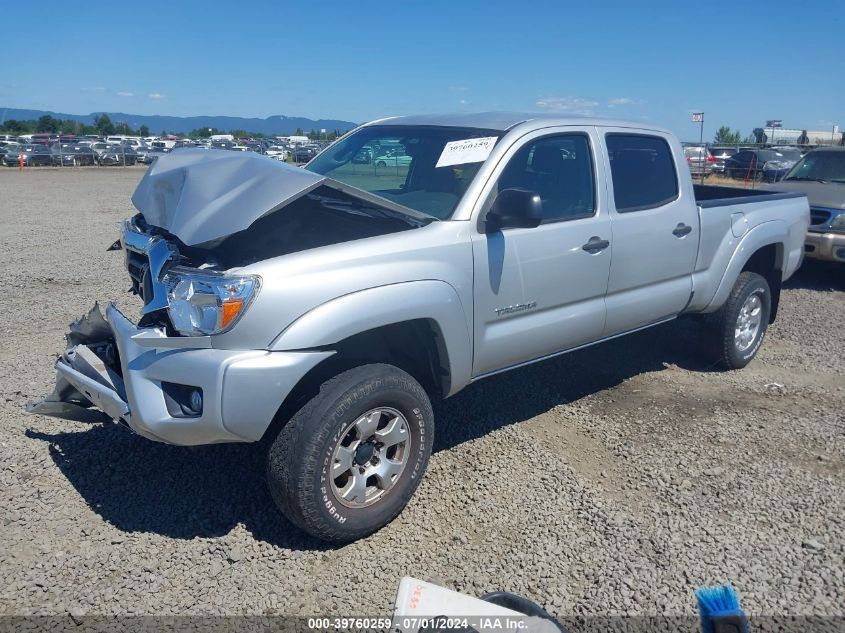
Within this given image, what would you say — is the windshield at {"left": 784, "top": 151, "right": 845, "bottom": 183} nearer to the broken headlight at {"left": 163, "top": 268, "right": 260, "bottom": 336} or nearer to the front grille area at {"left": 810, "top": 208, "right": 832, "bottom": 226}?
the front grille area at {"left": 810, "top": 208, "right": 832, "bottom": 226}

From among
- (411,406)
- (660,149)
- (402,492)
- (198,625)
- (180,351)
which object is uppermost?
(660,149)

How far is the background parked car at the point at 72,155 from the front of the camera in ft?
115

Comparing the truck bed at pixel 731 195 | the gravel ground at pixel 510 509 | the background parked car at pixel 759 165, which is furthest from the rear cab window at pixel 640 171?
the background parked car at pixel 759 165

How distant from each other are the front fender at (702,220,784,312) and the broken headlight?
12.4 feet

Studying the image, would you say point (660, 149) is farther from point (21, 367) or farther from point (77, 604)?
point (21, 367)

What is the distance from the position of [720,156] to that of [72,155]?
3211 cm

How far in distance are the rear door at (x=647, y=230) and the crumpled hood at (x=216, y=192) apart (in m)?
2.16

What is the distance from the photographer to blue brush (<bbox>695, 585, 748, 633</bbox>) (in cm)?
209

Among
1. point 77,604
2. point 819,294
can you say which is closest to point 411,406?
point 77,604

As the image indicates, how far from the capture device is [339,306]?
308cm

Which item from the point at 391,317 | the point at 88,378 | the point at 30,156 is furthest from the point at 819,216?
the point at 30,156

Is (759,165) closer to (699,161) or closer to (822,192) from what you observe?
(699,161)

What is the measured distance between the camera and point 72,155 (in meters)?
35.7

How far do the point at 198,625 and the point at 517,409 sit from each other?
2708mm
